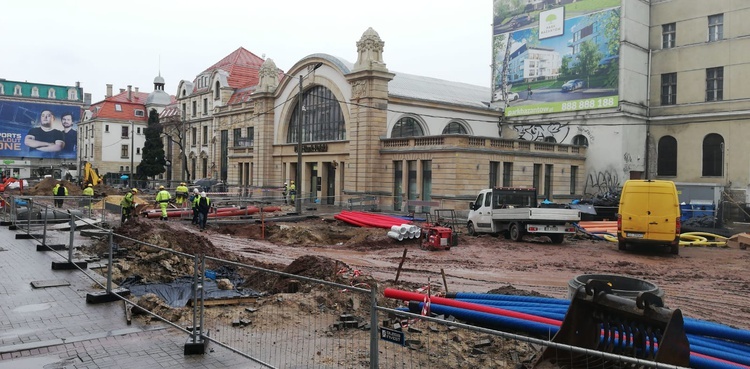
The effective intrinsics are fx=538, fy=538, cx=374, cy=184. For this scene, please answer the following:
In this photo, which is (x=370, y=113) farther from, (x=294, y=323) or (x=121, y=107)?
(x=121, y=107)

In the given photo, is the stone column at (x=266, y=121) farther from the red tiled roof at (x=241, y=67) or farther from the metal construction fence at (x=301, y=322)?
the metal construction fence at (x=301, y=322)

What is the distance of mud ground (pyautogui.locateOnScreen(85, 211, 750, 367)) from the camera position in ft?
35.0

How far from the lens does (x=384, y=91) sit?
126ft

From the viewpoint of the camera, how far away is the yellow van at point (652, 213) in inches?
708

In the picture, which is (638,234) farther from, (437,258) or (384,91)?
(384,91)

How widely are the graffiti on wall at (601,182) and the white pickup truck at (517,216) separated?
62.0 ft

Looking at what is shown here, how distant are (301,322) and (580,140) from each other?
1492 inches

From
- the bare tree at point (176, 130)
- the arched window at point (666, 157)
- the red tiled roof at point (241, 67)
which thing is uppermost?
the red tiled roof at point (241, 67)

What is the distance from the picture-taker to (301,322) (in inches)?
315

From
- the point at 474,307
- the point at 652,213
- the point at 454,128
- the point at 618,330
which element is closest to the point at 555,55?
the point at 454,128

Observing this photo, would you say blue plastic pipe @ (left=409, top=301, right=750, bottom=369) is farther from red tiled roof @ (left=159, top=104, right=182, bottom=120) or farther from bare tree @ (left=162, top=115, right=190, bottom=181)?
red tiled roof @ (left=159, top=104, right=182, bottom=120)

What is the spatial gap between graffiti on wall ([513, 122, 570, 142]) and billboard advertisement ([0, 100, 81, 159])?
57513mm

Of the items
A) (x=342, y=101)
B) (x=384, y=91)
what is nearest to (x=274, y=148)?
(x=342, y=101)

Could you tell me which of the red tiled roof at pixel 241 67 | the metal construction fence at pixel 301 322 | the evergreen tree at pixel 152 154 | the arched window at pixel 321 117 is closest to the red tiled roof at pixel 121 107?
the evergreen tree at pixel 152 154
